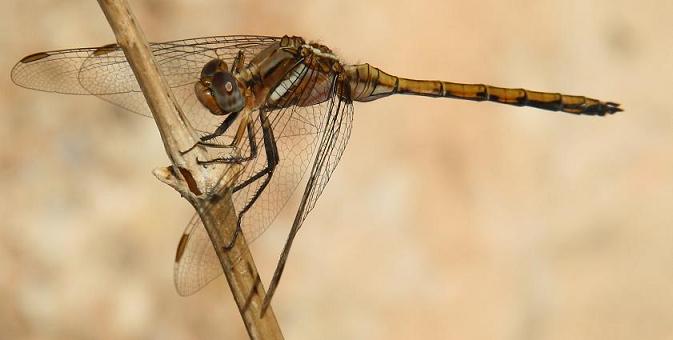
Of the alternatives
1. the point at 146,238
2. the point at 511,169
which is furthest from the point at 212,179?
the point at 511,169

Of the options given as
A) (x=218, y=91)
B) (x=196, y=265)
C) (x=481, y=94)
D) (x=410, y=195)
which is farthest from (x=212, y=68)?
(x=410, y=195)

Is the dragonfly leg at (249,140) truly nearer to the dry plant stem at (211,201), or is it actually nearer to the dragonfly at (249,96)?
the dragonfly at (249,96)

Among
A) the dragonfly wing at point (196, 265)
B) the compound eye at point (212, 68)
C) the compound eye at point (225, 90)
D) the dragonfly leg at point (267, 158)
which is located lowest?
the dragonfly wing at point (196, 265)

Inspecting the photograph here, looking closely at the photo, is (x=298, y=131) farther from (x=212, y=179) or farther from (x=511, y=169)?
(x=511, y=169)

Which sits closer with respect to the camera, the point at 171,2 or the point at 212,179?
the point at 212,179

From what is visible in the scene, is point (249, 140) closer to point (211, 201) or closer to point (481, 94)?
point (211, 201)

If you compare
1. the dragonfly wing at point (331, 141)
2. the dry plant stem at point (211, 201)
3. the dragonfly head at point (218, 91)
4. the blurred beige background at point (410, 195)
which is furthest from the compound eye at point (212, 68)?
the blurred beige background at point (410, 195)
